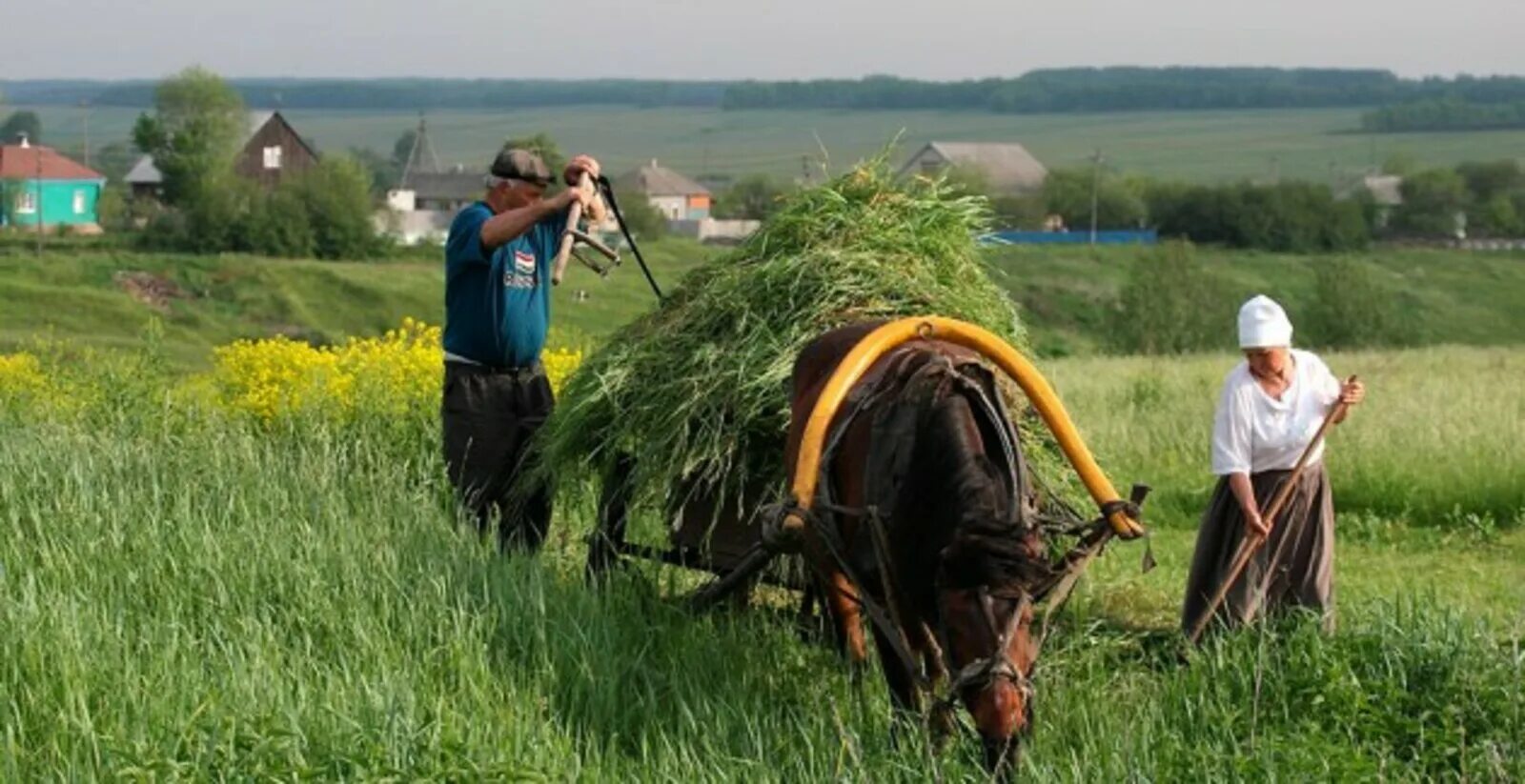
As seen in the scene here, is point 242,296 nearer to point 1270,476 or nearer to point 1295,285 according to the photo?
point 1295,285

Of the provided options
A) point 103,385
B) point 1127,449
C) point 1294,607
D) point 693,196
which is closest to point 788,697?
point 1294,607

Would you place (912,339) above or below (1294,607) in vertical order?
above

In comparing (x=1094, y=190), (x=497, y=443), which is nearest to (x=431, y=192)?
(x=1094, y=190)

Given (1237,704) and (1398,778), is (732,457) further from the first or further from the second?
(1398,778)

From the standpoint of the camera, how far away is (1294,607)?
8.80 meters

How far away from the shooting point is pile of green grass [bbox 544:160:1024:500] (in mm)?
9102

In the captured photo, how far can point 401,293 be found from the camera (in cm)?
6825

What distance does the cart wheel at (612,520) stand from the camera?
382 inches

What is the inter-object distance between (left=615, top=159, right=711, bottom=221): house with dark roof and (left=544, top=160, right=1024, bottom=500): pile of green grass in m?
124

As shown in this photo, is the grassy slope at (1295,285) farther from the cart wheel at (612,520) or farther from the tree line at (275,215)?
the cart wheel at (612,520)

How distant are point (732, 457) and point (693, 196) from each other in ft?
435

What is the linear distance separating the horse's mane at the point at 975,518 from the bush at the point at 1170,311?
54459 mm

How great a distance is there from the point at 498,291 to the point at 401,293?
59.1 m

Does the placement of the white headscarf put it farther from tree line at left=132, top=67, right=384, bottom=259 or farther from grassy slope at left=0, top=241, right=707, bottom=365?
tree line at left=132, top=67, right=384, bottom=259
